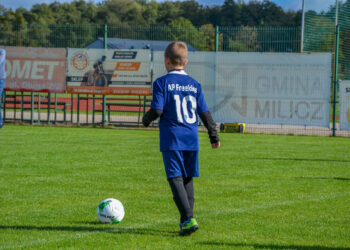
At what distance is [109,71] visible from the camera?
2034cm

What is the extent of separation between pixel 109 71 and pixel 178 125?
15050 mm

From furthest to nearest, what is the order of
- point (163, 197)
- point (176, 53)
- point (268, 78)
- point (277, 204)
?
point (268, 78) < point (163, 197) < point (277, 204) < point (176, 53)

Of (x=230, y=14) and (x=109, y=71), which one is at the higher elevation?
(x=230, y=14)

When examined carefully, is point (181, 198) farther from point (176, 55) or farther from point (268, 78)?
point (268, 78)

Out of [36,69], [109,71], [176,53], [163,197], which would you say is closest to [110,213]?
[163,197]

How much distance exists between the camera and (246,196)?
770cm

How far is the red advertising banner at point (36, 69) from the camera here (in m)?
20.8

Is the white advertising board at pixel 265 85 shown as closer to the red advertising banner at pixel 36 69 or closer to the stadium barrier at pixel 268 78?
the stadium barrier at pixel 268 78

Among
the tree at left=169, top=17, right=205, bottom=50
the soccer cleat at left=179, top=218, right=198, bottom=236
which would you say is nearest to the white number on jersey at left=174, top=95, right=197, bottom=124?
the soccer cleat at left=179, top=218, right=198, bottom=236

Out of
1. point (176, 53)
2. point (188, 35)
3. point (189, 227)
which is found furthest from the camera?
point (188, 35)

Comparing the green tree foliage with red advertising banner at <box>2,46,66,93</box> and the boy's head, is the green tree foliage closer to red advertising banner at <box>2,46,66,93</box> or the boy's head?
red advertising banner at <box>2,46,66,93</box>

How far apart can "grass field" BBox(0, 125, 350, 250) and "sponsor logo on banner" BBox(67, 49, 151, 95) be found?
6152 millimetres

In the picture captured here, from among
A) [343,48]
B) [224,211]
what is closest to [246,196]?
[224,211]

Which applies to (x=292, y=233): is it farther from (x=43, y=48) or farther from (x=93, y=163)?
(x=43, y=48)
